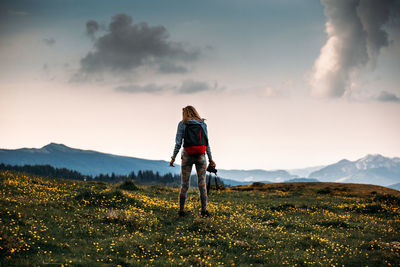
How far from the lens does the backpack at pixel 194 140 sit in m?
11.6

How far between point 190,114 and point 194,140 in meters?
1.25

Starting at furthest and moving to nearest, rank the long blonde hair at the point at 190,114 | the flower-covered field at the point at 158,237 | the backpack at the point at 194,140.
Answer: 1. the long blonde hair at the point at 190,114
2. the backpack at the point at 194,140
3. the flower-covered field at the point at 158,237

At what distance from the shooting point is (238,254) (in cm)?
879

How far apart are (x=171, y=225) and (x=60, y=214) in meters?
4.36

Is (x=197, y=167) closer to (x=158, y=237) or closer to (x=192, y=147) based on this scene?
(x=192, y=147)


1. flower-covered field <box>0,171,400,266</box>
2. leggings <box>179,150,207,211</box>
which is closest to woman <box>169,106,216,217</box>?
leggings <box>179,150,207,211</box>

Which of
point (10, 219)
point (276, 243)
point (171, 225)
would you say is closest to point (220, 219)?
point (171, 225)

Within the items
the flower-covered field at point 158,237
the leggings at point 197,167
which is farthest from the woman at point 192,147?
the flower-covered field at point 158,237

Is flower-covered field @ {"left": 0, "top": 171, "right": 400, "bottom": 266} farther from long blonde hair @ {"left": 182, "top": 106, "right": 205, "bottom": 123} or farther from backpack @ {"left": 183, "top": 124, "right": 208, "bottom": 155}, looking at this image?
long blonde hair @ {"left": 182, "top": 106, "right": 205, "bottom": 123}

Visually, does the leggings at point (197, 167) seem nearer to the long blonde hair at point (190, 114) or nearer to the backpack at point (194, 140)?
the backpack at point (194, 140)

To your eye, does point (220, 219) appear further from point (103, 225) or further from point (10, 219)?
point (10, 219)

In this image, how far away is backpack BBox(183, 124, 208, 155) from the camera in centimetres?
1158

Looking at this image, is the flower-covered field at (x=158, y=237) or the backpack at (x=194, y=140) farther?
the backpack at (x=194, y=140)

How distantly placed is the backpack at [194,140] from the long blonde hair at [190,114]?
0.39 metres
